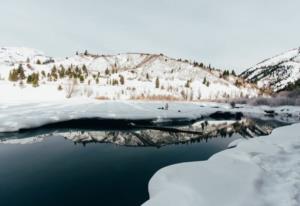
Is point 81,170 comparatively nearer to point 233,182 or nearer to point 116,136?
point 233,182

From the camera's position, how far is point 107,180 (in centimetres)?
1596

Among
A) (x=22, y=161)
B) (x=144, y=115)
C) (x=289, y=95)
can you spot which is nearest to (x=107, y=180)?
(x=22, y=161)

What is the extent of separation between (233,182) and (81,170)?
386 inches

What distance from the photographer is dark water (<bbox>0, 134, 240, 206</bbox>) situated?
13.4m

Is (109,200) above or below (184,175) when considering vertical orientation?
below

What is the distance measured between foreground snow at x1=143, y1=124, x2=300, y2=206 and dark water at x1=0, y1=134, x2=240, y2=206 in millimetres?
1896

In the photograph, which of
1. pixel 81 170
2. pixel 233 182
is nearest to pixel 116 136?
pixel 81 170

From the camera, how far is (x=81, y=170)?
1788 centimetres

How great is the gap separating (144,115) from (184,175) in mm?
36448

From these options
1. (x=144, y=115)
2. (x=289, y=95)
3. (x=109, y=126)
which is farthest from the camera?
(x=289, y=95)

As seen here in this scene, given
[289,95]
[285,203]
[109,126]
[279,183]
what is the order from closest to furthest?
1. [285,203]
2. [279,183]
3. [109,126]
4. [289,95]

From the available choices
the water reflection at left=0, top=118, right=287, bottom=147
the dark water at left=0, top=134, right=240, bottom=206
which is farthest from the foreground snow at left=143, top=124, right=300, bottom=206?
the water reflection at left=0, top=118, right=287, bottom=147

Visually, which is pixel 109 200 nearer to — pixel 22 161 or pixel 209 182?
pixel 209 182

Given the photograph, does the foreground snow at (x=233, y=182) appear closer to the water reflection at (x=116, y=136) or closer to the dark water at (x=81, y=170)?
the dark water at (x=81, y=170)
